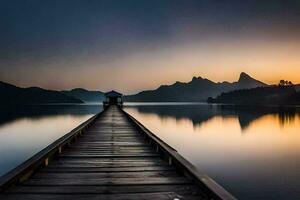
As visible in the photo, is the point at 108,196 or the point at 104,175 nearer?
the point at 108,196

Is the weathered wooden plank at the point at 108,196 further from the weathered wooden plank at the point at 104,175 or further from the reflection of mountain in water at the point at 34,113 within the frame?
the reflection of mountain in water at the point at 34,113

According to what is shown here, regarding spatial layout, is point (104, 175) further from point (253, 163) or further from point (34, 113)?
point (34, 113)

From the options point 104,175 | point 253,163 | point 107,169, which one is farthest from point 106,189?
point 253,163

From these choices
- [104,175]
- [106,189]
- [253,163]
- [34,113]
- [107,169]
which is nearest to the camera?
[106,189]

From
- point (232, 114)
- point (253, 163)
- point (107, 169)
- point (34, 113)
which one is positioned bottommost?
point (253, 163)

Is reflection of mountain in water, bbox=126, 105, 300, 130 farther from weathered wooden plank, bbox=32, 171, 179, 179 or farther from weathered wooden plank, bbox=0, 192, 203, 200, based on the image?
weathered wooden plank, bbox=0, 192, 203, 200

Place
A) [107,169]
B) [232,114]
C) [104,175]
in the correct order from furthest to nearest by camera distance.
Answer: [232,114]
[107,169]
[104,175]

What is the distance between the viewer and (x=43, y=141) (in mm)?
26734

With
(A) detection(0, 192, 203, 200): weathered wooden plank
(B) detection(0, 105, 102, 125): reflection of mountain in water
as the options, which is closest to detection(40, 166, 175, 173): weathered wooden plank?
(A) detection(0, 192, 203, 200): weathered wooden plank

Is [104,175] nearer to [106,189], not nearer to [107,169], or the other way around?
[107,169]

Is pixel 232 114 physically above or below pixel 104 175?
below

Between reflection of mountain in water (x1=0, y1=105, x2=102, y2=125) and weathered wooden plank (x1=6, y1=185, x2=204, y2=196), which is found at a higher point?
weathered wooden plank (x1=6, y1=185, x2=204, y2=196)

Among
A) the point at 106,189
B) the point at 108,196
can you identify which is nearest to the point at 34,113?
the point at 106,189

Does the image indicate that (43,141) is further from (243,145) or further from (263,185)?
(263,185)
